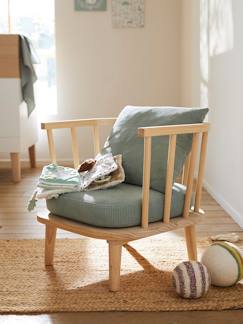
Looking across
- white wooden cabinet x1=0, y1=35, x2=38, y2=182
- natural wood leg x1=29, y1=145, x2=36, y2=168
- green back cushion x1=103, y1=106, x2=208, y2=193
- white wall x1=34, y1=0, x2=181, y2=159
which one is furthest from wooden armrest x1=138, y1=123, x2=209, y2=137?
white wall x1=34, y1=0, x2=181, y2=159

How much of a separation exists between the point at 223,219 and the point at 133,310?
1291mm

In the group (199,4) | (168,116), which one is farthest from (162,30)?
(168,116)

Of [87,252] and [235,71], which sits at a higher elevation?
[235,71]

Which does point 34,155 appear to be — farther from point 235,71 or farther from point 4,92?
point 235,71

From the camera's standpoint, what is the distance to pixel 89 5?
15.5 ft

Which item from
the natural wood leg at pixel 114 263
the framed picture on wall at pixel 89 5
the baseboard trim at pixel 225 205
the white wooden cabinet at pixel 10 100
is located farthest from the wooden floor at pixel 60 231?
the framed picture on wall at pixel 89 5

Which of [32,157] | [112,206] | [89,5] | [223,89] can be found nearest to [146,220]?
[112,206]

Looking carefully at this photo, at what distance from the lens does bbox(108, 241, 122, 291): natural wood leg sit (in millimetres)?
1937

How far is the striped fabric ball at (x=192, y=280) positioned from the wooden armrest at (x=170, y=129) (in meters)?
0.47

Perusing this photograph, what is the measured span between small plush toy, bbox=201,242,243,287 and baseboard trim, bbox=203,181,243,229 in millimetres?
877

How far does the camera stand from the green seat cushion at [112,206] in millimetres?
1936

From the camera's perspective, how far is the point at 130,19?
4750 mm

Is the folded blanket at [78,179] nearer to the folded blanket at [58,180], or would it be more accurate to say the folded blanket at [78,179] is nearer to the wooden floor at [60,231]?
the folded blanket at [58,180]

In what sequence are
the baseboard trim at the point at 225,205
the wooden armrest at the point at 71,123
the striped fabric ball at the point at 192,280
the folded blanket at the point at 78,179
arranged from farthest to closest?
the baseboard trim at the point at 225,205 → the wooden armrest at the point at 71,123 → the folded blanket at the point at 78,179 → the striped fabric ball at the point at 192,280
